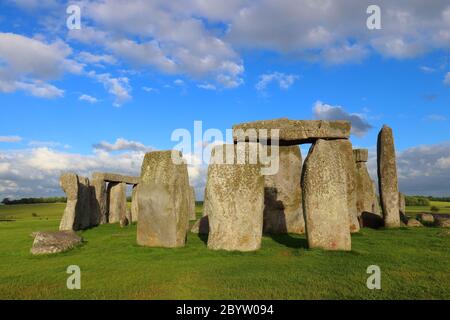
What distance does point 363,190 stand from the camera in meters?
19.1

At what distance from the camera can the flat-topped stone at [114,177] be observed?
20688 mm

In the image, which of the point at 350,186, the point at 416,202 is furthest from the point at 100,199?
the point at 416,202

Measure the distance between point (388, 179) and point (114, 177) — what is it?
1409 cm

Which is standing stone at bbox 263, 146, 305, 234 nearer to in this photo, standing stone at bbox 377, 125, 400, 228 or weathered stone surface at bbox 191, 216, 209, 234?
weathered stone surface at bbox 191, 216, 209, 234

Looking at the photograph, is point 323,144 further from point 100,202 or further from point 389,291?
point 100,202

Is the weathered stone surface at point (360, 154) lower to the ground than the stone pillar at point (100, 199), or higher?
higher

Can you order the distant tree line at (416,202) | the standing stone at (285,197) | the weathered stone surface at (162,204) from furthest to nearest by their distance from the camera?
the distant tree line at (416,202), the standing stone at (285,197), the weathered stone surface at (162,204)

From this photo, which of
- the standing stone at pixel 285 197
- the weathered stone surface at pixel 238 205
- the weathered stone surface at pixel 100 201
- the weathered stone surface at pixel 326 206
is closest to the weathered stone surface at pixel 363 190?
the standing stone at pixel 285 197

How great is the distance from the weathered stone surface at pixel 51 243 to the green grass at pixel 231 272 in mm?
263

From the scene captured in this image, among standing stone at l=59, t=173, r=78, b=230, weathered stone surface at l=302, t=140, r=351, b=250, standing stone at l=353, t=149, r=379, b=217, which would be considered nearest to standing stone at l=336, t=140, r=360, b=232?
standing stone at l=353, t=149, r=379, b=217

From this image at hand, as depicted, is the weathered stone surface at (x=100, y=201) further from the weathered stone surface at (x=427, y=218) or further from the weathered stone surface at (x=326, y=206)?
the weathered stone surface at (x=427, y=218)

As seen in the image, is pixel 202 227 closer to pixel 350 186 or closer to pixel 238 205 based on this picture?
pixel 238 205

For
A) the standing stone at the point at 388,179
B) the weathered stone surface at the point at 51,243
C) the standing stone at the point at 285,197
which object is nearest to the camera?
the weathered stone surface at the point at 51,243

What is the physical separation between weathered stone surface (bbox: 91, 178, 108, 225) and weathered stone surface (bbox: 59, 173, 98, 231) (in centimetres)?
14
